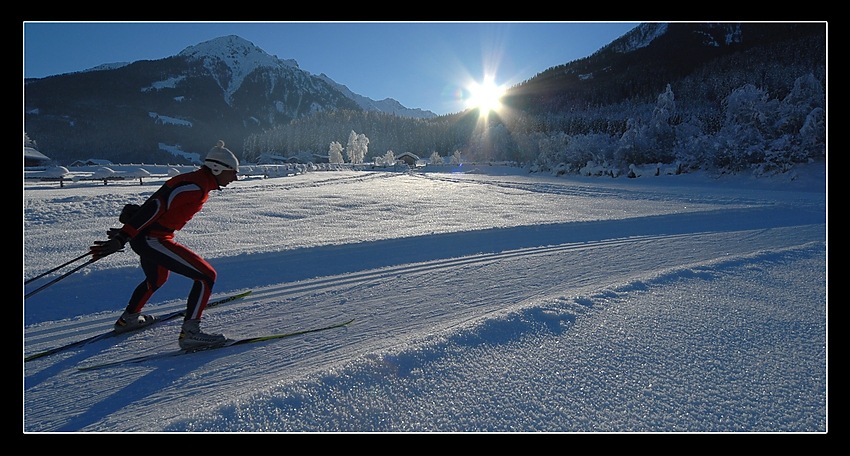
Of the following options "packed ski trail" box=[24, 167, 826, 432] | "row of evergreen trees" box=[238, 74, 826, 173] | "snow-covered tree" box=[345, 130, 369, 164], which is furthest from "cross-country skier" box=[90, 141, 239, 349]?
"snow-covered tree" box=[345, 130, 369, 164]

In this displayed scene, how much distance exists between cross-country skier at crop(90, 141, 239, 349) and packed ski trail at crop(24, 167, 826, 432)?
0.73ft

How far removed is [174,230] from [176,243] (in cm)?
11

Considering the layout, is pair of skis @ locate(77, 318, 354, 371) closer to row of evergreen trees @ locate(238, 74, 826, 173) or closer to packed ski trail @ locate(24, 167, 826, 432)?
packed ski trail @ locate(24, 167, 826, 432)

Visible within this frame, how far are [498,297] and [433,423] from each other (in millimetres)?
2365

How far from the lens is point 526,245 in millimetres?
7023

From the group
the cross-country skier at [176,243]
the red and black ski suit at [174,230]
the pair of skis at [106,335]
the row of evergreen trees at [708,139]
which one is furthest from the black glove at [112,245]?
the row of evergreen trees at [708,139]

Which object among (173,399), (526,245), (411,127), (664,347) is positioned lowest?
(173,399)

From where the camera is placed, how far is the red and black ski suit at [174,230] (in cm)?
321

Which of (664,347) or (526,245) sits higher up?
(526,245)

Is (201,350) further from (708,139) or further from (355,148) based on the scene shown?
(355,148)

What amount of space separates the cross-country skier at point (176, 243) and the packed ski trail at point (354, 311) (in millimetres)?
222

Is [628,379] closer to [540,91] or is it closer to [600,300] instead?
[600,300]
